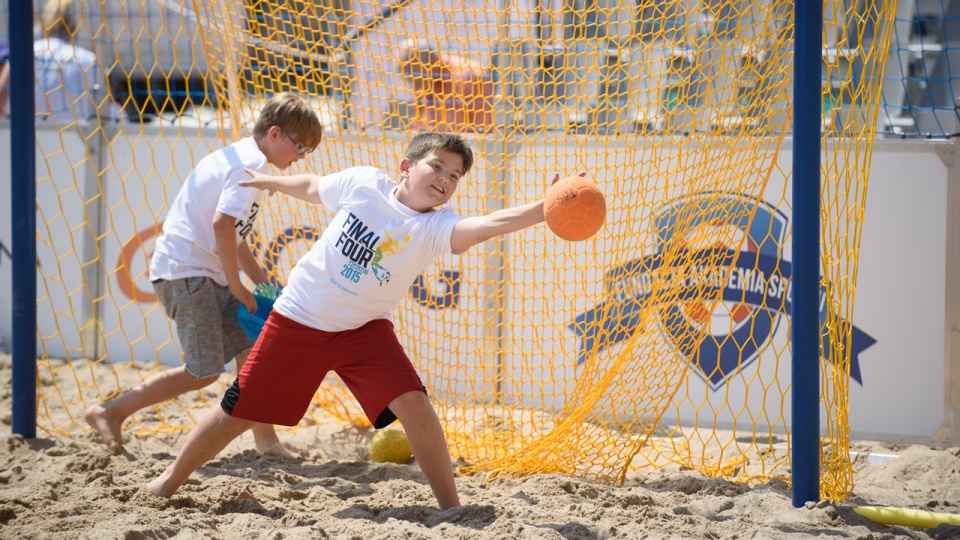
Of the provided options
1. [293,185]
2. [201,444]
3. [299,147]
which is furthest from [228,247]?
[201,444]

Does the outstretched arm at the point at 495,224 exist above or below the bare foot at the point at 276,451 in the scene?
A: above

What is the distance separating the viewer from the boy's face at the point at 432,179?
2771 mm

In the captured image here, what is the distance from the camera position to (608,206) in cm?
400

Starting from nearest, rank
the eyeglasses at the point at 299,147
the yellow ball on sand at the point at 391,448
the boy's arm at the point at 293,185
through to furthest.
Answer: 1. the boy's arm at the point at 293,185
2. the eyeglasses at the point at 299,147
3. the yellow ball on sand at the point at 391,448

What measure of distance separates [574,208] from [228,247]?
1.57 m

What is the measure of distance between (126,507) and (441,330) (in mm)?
2087

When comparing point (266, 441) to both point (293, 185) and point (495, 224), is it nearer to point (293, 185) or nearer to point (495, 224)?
point (293, 185)

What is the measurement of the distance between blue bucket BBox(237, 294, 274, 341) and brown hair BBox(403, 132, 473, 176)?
1.07 metres

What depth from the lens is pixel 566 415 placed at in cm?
358

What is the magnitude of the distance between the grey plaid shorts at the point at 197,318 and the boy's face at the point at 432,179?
4.06 ft

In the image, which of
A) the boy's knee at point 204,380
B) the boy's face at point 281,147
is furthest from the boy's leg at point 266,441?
the boy's face at point 281,147

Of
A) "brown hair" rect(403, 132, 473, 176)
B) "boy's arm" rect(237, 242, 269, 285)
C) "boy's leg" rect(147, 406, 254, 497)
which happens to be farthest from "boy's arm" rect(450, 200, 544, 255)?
"boy's arm" rect(237, 242, 269, 285)

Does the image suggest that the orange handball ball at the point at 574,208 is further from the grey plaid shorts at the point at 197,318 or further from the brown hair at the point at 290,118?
the grey plaid shorts at the point at 197,318

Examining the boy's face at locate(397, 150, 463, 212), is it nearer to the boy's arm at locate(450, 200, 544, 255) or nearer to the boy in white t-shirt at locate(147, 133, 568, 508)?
the boy in white t-shirt at locate(147, 133, 568, 508)
